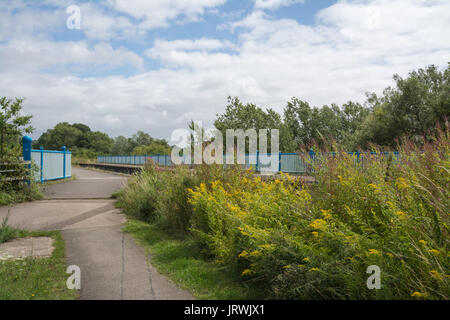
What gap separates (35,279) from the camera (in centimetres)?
480

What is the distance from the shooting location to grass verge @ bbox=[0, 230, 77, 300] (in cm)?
427

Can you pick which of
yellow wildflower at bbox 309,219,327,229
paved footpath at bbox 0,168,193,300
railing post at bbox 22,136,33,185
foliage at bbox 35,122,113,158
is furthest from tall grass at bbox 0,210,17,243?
foliage at bbox 35,122,113,158

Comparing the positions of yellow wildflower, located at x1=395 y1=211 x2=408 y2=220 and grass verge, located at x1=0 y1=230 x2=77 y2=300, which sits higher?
yellow wildflower, located at x1=395 y1=211 x2=408 y2=220

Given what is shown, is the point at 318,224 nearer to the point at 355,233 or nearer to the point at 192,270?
the point at 355,233

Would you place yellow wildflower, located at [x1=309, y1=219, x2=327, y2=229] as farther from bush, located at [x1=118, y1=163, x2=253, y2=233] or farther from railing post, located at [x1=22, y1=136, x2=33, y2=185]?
railing post, located at [x1=22, y1=136, x2=33, y2=185]

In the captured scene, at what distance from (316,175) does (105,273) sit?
336cm

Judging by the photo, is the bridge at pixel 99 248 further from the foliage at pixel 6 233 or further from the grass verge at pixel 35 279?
the foliage at pixel 6 233

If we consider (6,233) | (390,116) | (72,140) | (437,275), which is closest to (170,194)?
(6,233)

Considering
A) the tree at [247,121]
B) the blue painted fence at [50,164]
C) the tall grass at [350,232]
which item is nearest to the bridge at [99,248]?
the tall grass at [350,232]

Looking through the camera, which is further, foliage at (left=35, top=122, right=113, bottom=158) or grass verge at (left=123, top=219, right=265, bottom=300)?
foliage at (left=35, top=122, right=113, bottom=158)

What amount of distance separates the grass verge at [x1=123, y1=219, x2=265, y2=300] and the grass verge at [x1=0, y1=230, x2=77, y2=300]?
1411 millimetres

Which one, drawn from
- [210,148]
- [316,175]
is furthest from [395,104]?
[316,175]
